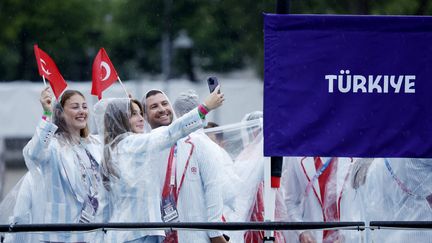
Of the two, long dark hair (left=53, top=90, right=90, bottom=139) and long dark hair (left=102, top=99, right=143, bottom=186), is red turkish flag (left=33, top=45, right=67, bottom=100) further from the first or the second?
long dark hair (left=102, top=99, right=143, bottom=186)

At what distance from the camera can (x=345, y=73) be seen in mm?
6875

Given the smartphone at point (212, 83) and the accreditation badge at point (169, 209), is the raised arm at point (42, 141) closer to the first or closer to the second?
the accreditation badge at point (169, 209)

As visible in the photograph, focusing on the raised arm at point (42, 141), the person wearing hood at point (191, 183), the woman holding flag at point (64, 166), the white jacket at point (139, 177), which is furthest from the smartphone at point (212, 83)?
the raised arm at point (42, 141)

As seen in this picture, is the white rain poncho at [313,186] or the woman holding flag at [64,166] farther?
the white rain poncho at [313,186]

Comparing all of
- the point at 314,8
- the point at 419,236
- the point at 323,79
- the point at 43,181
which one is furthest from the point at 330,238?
the point at 314,8

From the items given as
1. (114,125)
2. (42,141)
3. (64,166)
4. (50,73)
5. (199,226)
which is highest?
(50,73)

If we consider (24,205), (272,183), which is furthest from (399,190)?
(24,205)

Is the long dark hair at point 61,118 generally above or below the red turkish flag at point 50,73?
below

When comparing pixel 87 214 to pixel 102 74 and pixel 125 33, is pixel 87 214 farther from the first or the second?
pixel 125 33

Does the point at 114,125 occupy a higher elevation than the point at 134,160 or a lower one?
higher

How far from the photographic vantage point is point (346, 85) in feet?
22.5

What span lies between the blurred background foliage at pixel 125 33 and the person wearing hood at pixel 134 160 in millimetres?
21209

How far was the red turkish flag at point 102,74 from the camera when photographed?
337 inches

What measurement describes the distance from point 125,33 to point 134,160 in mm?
39446
